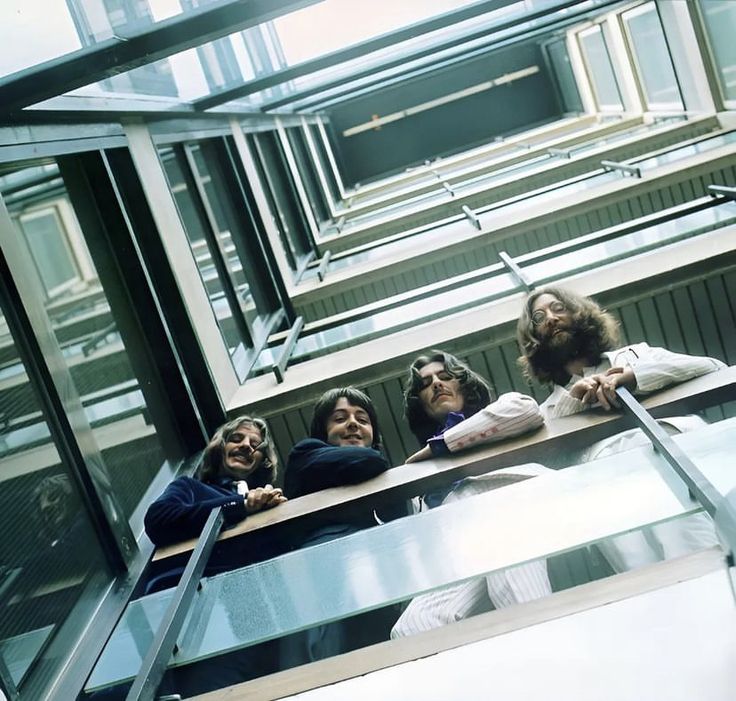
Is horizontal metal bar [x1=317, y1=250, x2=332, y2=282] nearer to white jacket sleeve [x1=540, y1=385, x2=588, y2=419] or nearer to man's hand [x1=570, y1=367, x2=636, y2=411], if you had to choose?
white jacket sleeve [x1=540, y1=385, x2=588, y2=419]

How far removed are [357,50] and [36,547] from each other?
357 centimetres

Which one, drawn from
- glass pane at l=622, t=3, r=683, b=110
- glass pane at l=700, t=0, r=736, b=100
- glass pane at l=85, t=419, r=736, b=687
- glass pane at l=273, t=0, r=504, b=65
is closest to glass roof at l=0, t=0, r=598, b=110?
glass pane at l=273, t=0, r=504, b=65

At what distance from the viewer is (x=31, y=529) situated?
254 centimetres

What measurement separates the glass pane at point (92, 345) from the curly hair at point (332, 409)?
2.37 ft

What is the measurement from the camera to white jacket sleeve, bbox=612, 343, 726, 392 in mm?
2664

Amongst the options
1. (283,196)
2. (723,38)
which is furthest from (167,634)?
(723,38)

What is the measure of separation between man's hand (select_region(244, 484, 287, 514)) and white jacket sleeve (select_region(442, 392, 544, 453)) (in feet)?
1.93

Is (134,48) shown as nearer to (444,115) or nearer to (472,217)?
(472,217)

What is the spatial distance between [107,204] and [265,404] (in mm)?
1160

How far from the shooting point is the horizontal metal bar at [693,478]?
5.61 feet

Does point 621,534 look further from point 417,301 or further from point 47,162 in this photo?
point 417,301

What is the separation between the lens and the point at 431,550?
209 cm

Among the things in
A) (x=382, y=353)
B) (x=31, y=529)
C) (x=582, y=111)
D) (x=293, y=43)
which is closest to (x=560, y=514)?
(x=31, y=529)

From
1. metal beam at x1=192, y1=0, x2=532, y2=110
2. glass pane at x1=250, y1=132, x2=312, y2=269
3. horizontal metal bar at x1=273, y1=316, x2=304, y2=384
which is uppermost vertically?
metal beam at x1=192, y1=0, x2=532, y2=110
